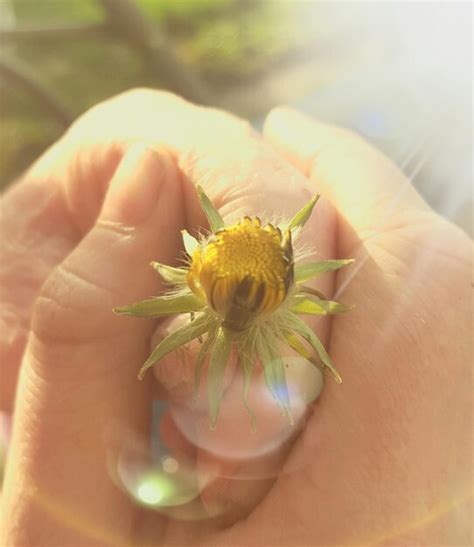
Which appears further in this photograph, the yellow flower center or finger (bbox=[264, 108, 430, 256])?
finger (bbox=[264, 108, 430, 256])

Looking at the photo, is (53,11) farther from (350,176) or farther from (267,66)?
(350,176)

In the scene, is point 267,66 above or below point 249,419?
below

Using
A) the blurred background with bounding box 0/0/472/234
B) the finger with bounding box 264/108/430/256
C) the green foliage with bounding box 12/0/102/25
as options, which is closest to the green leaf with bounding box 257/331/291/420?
the finger with bounding box 264/108/430/256

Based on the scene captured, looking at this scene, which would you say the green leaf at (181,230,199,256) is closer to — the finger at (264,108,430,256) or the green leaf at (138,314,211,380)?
the green leaf at (138,314,211,380)

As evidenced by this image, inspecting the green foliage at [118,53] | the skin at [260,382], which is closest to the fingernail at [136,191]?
the skin at [260,382]

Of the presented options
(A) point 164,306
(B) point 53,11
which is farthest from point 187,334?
(B) point 53,11

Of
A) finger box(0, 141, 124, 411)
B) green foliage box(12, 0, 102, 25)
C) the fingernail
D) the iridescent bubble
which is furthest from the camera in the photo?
green foliage box(12, 0, 102, 25)

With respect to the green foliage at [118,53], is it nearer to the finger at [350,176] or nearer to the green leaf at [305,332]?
the finger at [350,176]

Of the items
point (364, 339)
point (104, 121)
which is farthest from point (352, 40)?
point (364, 339)
